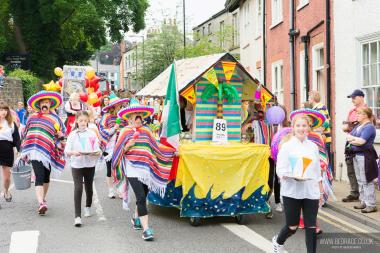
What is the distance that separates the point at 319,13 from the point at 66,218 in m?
9.04

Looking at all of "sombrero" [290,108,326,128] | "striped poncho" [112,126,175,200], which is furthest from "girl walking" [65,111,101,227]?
"sombrero" [290,108,326,128]

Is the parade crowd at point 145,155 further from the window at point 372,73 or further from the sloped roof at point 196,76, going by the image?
the window at point 372,73

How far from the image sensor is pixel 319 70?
15055mm

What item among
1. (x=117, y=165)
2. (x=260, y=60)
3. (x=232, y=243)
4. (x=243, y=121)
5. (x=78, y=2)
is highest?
(x=78, y=2)

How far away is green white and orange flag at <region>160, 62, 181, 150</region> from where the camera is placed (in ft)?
25.5

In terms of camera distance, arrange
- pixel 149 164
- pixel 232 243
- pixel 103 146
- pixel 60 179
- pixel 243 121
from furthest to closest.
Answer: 1. pixel 60 179
2. pixel 103 146
3. pixel 243 121
4. pixel 149 164
5. pixel 232 243

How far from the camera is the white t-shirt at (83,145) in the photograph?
803cm

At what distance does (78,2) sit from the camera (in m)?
34.7

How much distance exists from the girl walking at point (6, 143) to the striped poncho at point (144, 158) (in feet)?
10.2

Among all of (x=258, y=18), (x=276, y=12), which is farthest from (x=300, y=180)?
(x=258, y=18)

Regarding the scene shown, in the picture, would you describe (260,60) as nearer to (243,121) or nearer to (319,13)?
(319,13)

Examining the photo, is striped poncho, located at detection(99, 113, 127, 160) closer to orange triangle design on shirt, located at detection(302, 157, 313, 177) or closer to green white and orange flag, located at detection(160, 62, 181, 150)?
green white and orange flag, located at detection(160, 62, 181, 150)

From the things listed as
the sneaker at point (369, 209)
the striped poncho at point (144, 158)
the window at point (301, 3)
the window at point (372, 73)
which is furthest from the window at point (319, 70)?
the striped poncho at point (144, 158)

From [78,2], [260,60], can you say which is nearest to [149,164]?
[260,60]
